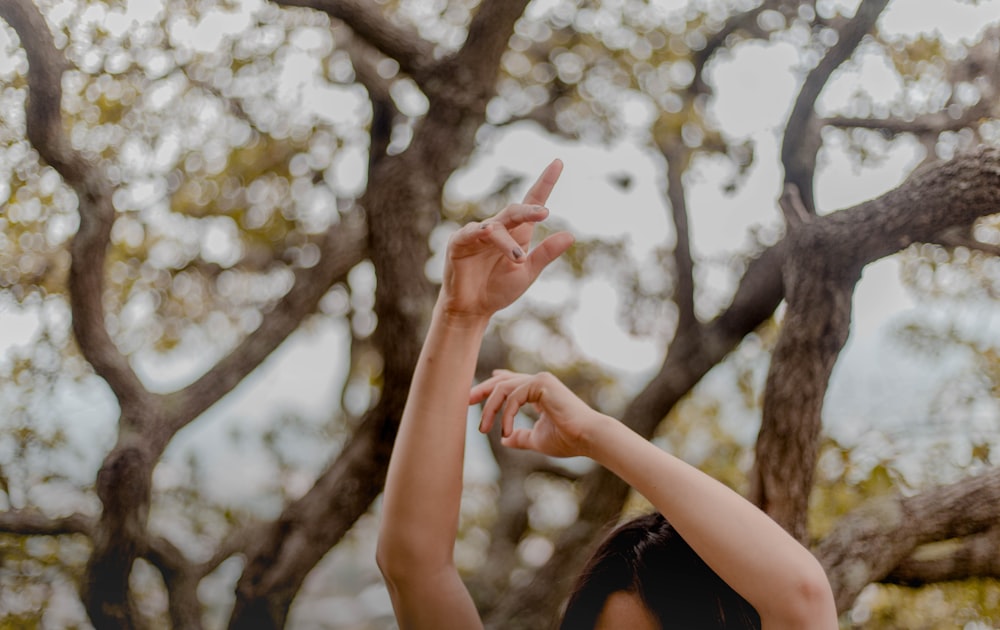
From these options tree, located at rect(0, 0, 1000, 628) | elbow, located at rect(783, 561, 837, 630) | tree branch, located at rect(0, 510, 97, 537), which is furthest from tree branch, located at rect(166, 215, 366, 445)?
elbow, located at rect(783, 561, 837, 630)

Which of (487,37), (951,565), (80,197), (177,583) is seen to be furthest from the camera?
(177,583)

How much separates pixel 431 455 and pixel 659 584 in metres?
0.33

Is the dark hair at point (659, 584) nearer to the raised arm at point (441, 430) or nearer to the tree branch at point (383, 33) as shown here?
the raised arm at point (441, 430)

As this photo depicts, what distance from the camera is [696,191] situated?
9.31 feet

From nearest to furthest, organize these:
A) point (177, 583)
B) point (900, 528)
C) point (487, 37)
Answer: point (900, 528), point (487, 37), point (177, 583)

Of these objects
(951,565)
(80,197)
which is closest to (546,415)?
(951,565)

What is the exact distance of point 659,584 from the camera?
0.98 metres

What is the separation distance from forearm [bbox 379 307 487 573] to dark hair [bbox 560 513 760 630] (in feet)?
0.65

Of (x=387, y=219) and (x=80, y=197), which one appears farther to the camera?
(x=387, y=219)

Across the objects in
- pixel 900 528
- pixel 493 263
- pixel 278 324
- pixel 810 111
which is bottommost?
pixel 278 324

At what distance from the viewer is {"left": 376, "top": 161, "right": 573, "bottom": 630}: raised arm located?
0.98 m

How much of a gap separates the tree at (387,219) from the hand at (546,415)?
1040 millimetres

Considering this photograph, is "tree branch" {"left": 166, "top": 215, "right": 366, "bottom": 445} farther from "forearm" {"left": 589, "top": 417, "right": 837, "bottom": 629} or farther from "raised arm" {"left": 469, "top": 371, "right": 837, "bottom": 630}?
"forearm" {"left": 589, "top": 417, "right": 837, "bottom": 629}

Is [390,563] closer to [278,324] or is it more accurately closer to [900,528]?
[900,528]
